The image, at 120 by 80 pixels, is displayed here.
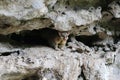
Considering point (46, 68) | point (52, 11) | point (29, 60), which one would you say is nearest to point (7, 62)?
point (29, 60)

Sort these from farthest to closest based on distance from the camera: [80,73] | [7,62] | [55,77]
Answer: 1. [80,73]
2. [55,77]
3. [7,62]

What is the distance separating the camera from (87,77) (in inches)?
88.2

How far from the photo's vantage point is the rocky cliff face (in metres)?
1.75

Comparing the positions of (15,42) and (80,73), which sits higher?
(15,42)

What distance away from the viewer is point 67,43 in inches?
91.8

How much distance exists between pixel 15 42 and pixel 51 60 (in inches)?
11.5

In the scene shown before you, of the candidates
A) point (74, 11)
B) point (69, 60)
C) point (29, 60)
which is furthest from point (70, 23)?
point (29, 60)

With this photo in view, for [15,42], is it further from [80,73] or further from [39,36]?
[80,73]

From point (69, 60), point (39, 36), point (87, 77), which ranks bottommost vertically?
point (87, 77)

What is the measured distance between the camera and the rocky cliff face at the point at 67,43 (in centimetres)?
175

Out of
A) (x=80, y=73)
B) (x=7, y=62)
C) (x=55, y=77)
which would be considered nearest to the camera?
(x=7, y=62)

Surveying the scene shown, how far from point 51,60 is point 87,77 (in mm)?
378

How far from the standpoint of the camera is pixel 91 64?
2238 mm

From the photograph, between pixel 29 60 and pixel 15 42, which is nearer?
pixel 29 60
